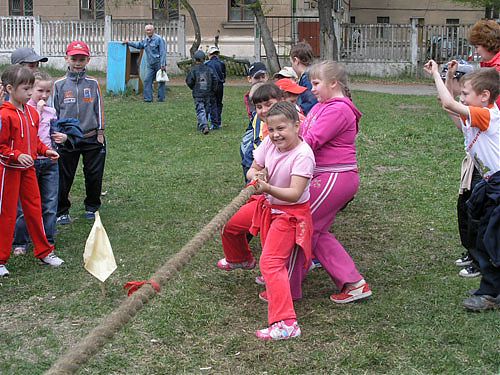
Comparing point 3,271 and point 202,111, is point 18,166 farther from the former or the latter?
point 202,111

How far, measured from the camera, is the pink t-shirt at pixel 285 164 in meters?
5.02

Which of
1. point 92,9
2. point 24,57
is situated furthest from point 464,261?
point 92,9

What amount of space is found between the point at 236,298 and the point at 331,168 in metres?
1.19

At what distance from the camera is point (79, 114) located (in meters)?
7.75

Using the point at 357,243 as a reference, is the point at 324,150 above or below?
above

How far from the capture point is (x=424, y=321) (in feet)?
16.9

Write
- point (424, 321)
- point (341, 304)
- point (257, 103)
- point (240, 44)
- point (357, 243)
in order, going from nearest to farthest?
point (424, 321)
point (341, 304)
point (257, 103)
point (357, 243)
point (240, 44)

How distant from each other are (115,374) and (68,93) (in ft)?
12.9

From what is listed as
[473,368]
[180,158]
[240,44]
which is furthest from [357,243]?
[240,44]

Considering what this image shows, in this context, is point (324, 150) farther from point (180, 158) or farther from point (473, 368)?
point (180, 158)

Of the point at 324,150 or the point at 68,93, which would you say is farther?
the point at 68,93

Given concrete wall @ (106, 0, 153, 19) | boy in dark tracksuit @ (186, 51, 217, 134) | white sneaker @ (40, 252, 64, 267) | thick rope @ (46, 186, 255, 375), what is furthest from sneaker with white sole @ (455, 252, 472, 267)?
concrete wall @ (106, 0, 153, 19)

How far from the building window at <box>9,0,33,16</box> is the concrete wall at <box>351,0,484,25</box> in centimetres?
1583

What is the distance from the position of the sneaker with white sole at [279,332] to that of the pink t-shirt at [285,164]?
2.63ft
